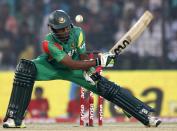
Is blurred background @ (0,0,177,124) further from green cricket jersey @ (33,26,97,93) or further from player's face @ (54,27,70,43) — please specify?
player's face @ (54,27,70,43)

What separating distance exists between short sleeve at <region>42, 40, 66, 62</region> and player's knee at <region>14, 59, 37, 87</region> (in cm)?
32

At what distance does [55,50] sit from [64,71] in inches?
20.2

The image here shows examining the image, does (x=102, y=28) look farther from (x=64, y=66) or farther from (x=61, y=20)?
(x=61, y=20)

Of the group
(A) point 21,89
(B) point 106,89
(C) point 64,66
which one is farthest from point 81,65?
(A) point 21,89

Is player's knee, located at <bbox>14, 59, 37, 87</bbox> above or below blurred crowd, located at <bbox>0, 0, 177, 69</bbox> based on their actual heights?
below

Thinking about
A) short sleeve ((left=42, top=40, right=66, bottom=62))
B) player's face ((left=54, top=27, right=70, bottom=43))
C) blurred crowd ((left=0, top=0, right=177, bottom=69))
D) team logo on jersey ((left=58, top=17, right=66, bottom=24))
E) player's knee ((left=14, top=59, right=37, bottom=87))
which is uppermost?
blurred crowd ((left=0, top=0, right=177, bottom=69))

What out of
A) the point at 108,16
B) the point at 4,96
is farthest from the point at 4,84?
the point at 108,16

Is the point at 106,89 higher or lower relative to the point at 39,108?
lower

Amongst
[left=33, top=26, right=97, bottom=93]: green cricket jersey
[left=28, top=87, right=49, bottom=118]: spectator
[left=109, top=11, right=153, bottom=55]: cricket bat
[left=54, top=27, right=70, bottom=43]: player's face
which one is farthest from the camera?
[left=28, top=87, right=49, bottom=118]: spectator

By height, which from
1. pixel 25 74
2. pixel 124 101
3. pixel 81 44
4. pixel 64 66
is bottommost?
pixel 124 101

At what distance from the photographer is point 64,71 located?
8930 mm

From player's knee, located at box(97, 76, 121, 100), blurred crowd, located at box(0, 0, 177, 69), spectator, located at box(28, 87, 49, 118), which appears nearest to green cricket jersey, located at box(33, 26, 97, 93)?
player's knee, located at box(97, 76, 121, 100)

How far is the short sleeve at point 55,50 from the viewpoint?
847 cm

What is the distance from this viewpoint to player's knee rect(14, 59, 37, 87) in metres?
8.71
